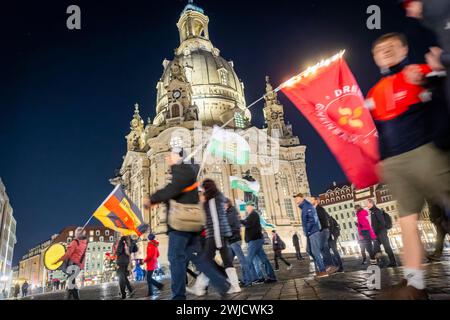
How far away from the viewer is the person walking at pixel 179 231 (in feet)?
14.5

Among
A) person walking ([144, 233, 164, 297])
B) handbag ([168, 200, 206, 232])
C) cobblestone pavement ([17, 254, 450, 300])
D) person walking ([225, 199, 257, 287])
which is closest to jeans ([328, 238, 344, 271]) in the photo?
cobblestone pavement ([17, 254, 450, 300])

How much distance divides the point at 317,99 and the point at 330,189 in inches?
3718

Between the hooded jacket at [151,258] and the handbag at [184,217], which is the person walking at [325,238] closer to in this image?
the hooded jacket at [151,258]

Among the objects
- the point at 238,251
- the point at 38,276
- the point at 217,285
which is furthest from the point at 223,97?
the point at 38,276

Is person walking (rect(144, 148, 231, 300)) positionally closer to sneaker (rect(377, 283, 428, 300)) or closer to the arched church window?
sneaker (rect(377, 283, 428, 300))

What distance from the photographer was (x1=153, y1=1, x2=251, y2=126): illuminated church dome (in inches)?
1944

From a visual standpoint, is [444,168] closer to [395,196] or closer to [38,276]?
[395,196]

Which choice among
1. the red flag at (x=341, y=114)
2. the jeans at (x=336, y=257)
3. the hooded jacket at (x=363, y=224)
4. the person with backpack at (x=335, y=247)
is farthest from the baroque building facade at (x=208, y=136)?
the red flag at (x=341, y=114)

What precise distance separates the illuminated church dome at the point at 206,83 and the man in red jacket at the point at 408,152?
43057 mm

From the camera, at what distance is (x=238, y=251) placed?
28.6 ft

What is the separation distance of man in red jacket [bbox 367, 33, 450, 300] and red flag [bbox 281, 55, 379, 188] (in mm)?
1509

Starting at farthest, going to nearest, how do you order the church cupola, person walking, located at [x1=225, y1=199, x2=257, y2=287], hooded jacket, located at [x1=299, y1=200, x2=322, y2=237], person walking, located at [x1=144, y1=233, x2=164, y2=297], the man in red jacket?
the church cupola, person walking, located at [x1=144, y1=233, x2=164, y2=297], hooded jacket, located at [x1=299, y1=200, x2=322, y2=237], person walking, located at [x1=225, y1=199, x2=257, y2=287], the man in red jacket

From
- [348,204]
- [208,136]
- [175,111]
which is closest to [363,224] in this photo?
[208,136]

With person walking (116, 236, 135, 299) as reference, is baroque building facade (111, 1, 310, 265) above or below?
above
